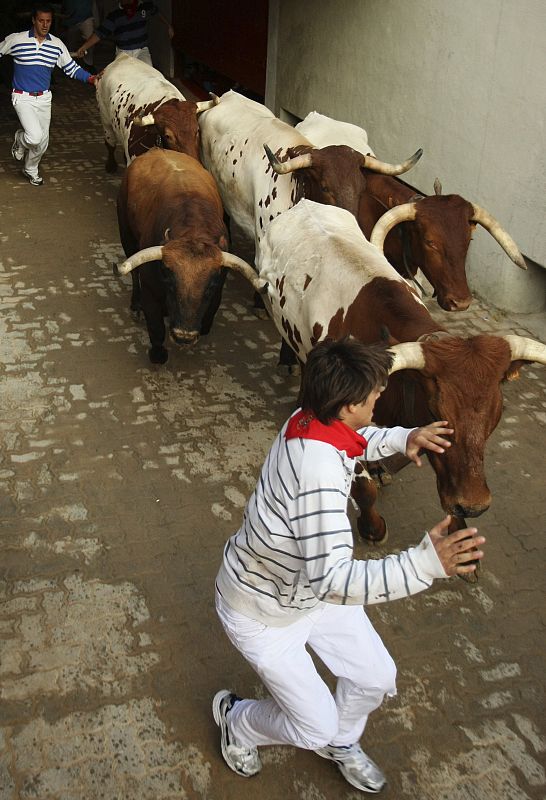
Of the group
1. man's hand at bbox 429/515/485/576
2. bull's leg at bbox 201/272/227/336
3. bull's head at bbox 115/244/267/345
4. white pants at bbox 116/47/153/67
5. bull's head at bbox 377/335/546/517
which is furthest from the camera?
white pants at bbox 116/47/153/67

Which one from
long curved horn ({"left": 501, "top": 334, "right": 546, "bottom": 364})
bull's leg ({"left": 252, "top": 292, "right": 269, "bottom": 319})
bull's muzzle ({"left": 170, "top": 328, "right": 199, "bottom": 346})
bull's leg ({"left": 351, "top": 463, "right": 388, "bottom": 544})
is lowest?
bull's leg ({"left": 252, "top": 292, "right": 269, "bottom": 319})

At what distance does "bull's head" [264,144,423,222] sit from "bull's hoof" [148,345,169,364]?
1.80m

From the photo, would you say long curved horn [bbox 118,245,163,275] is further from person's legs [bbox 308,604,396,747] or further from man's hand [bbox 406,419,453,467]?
person's legs [bbox 308,604,396,747]

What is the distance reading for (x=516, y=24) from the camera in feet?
24.0

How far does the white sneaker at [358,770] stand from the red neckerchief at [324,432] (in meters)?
1.57

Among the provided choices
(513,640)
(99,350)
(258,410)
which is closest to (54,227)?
(99,350)

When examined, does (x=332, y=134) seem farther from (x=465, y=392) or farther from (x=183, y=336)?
(x=465, y=392)

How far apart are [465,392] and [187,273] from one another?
115 inches

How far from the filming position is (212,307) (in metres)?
6.74

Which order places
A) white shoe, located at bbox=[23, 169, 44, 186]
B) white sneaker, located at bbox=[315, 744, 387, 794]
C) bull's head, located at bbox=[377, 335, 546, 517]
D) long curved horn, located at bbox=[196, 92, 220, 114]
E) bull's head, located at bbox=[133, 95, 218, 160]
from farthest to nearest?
white shoe, located at bbox=[23, 169, 44, 186], long curved horn, located at bbox=[196, 92, 220, 114], bull's head, located at bbox=[133, 95, 218, 160], bull's head, located at bbox=[377, 335, 546, 517], white sneaker, located at bbox=[315, 744, 387, 794]

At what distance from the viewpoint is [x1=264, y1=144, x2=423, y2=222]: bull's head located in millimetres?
6707

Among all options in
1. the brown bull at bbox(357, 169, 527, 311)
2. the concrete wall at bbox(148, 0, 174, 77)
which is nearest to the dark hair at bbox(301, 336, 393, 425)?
the brown bull at bbox(357, 169, 527, 311)

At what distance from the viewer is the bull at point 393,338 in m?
3.91

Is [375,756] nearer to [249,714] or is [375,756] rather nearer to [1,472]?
[249,714]
